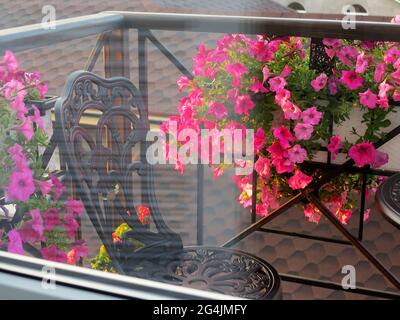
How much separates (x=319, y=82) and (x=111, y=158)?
866mm

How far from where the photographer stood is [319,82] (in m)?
2.24

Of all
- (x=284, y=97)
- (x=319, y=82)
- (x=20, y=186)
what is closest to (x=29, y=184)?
(x=20, y=186)

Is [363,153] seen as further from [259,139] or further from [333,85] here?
[259,139]

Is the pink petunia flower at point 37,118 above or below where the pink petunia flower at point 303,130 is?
above

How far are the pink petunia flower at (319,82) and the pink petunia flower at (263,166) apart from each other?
317mm


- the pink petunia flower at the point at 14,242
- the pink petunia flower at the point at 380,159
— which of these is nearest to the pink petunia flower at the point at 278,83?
the pink petunia flower at the point at 380,159

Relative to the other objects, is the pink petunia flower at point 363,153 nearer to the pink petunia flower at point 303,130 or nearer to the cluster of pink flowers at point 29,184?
the pink petunia flower at point 303,130

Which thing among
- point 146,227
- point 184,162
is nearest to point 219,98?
point 184,162

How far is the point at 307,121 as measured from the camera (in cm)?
225

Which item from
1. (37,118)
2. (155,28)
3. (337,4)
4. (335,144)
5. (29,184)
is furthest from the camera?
(337,4)

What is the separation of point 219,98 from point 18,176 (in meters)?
0.93

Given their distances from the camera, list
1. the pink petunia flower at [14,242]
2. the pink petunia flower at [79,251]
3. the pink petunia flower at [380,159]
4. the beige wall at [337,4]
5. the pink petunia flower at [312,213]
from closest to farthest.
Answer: the pink petunia flower at [14,242], the pink petunia flower at [79,251], the pink petunia flower at [380,159], the pink petunia flower at [312,213], the beige wall at [337,4]

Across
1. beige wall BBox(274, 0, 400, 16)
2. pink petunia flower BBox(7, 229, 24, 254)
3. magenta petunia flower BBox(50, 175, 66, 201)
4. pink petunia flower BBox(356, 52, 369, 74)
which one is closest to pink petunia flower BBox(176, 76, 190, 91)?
pink petunia flower BBox(356, 52, 369, 74)

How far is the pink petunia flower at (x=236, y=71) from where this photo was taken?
233 centimetres
